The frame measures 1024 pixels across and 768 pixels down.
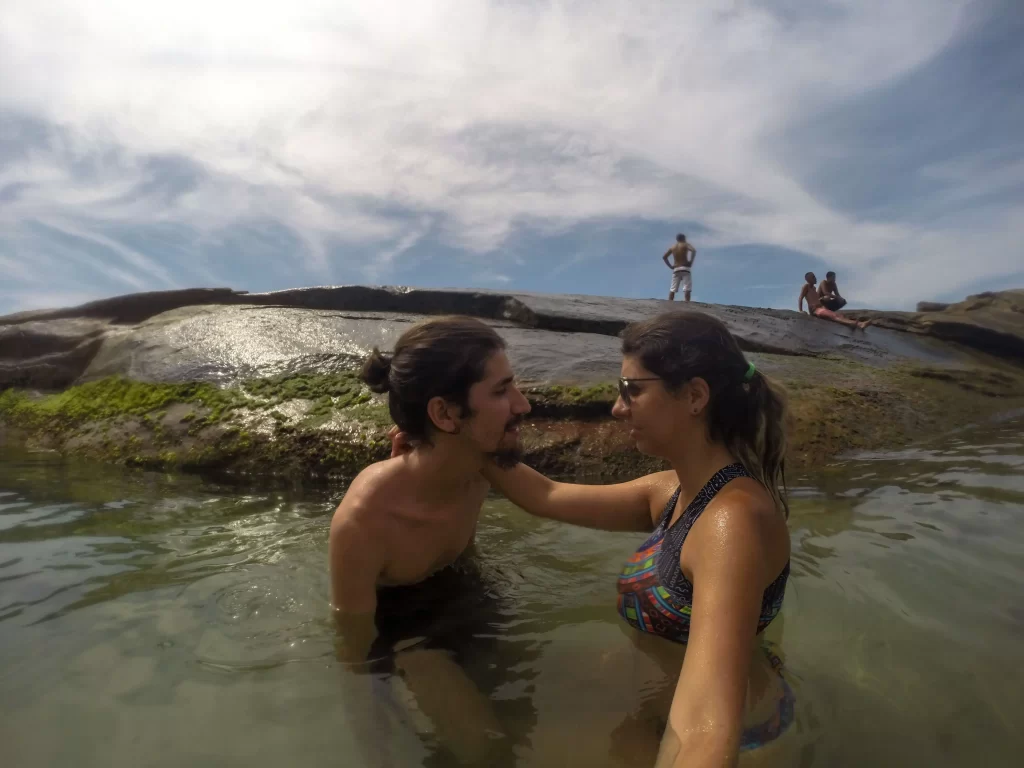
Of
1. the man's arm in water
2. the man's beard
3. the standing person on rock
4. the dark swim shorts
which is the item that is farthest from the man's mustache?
the standing person on rock

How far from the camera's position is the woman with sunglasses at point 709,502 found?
6.70ft

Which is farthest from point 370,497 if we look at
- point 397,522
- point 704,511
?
point 704,511

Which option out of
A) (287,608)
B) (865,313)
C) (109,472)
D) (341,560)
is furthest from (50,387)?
(865,313)

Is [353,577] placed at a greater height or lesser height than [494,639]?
greater

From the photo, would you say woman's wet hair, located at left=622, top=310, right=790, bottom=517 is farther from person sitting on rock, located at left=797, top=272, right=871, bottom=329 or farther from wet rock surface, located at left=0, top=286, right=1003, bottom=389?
person sitting on rock, located at left=797, top=272, right=871, bottom=329

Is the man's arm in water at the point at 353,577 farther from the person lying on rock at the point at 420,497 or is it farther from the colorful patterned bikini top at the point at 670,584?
the colorful patterned bikini top at the point at 670,584

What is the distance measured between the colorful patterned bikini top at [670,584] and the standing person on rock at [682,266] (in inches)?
517

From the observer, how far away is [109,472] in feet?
21.6

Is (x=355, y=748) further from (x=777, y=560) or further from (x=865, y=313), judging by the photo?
(x=865, y=313)

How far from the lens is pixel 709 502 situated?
238 centimetres

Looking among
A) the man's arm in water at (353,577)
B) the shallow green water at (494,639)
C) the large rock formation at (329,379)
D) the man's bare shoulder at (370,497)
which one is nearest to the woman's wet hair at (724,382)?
the shallow green water at (494,639)

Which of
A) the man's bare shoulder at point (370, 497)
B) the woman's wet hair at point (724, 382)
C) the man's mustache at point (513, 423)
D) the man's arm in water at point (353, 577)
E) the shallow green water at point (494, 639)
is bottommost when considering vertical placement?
the shallow green water at point (494, 639)

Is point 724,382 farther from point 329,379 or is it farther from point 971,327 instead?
point 971,327

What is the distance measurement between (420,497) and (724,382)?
5.07ft
